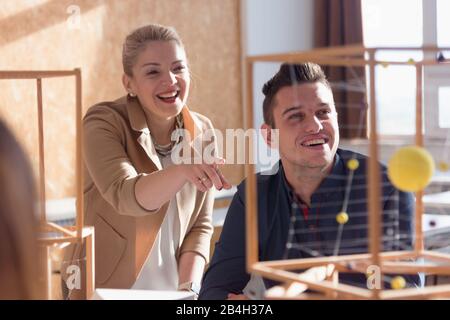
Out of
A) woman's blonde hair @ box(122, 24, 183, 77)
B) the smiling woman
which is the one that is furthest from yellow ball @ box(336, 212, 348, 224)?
woman's blonde hair @ box(122, 24, 183, 77)

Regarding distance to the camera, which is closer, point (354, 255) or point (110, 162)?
point (354, 255)

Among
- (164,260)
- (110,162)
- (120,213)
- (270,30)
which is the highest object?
(270,30)

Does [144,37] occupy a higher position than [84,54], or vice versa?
[84,54]

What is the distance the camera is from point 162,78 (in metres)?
1.91

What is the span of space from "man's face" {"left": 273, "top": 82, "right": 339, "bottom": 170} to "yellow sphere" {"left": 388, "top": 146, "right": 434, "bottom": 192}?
42 centimetres

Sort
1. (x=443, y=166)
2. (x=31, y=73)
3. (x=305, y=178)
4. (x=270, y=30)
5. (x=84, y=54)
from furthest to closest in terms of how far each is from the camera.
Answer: (x=270, y=30)
(x=84, y=54)
(x=305, y=178)
(x=31, y=73)
(x=443, y=166)

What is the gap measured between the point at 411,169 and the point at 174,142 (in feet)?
3.13

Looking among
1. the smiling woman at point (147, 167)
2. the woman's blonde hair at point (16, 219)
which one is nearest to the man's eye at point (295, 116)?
the smiling woman at point (147, 167)

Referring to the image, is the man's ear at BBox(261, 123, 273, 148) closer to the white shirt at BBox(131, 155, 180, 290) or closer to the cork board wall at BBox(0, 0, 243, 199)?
the white shirt at BBox(131, 155, 180, 290)

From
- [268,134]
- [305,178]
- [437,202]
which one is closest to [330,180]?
[305,178]

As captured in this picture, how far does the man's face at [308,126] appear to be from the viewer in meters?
1.51

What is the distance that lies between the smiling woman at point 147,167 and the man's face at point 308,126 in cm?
33

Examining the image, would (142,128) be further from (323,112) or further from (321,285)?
(321,285)

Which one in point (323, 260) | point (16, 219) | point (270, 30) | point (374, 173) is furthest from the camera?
point (270, 30)
